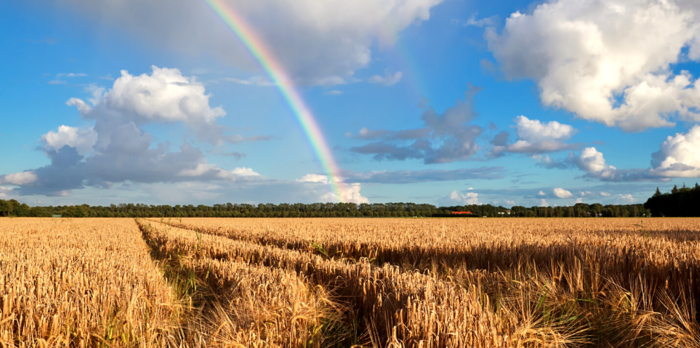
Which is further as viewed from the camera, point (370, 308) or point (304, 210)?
point (304, 210)

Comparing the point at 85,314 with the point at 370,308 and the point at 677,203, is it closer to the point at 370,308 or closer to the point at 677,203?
the point at 370,308

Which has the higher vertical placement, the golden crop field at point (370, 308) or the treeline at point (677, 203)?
the treeline at point (677, 203)

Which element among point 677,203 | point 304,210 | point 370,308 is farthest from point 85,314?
point 677,203

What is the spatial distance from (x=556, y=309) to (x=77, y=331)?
591cm

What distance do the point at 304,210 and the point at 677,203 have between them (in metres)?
111

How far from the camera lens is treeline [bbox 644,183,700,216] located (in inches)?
3761

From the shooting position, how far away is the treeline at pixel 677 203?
313ft

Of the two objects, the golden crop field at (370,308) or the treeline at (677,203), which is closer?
the golden crop field at (370,308)

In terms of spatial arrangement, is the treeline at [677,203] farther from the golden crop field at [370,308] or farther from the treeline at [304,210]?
the golden crop field at [370,308]

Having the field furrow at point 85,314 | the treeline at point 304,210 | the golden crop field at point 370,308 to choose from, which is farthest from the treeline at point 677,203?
the field furrow at point 85,314

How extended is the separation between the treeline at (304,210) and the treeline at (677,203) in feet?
12.3

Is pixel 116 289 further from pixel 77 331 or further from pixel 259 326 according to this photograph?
pixel 259 326

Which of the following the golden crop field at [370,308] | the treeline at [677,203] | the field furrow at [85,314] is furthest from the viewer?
the treeline at [677,203]

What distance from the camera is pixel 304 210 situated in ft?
398
